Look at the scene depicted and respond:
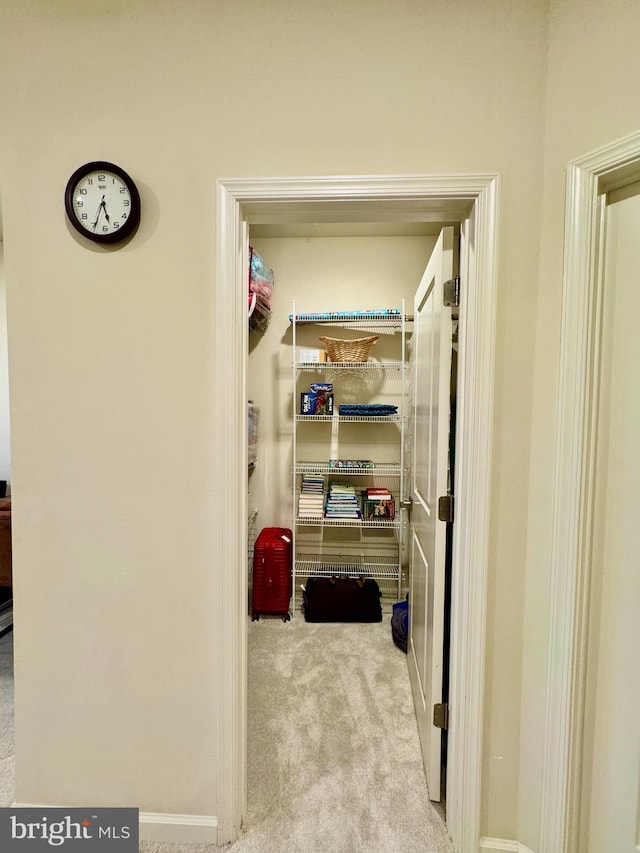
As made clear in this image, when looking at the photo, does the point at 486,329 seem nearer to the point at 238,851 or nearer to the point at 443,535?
the point at 443,535

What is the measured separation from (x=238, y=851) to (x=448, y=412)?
5.27ft

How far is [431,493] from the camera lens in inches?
51.1

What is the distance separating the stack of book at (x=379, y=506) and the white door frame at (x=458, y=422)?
1.30m

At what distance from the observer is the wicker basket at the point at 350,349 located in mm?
2379

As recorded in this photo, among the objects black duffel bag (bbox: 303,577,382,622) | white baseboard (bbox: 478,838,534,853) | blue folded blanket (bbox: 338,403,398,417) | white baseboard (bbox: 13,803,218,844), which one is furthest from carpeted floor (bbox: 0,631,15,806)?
blue folded blanket (bbox: 338,403,398,417)

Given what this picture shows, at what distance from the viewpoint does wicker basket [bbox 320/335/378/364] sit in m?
2.38

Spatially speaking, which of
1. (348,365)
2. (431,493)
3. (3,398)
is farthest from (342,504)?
(3,398)

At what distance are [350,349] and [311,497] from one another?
3.63ft

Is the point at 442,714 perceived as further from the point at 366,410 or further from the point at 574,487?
the point at 366,410

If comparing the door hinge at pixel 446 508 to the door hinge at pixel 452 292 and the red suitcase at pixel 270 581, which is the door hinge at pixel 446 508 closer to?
the door hinge at pixel 452 292

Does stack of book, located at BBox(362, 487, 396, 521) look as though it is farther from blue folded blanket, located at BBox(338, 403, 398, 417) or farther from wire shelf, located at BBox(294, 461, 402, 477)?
blue folded blanket, located at BBox(338, 403, 398, 417)

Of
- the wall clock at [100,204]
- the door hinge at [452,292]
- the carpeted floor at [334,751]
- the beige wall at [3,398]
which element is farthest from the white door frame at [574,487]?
the beige wall at [3,398]

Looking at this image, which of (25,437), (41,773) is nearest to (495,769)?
(41,773)

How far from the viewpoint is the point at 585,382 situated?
38.1 inches
